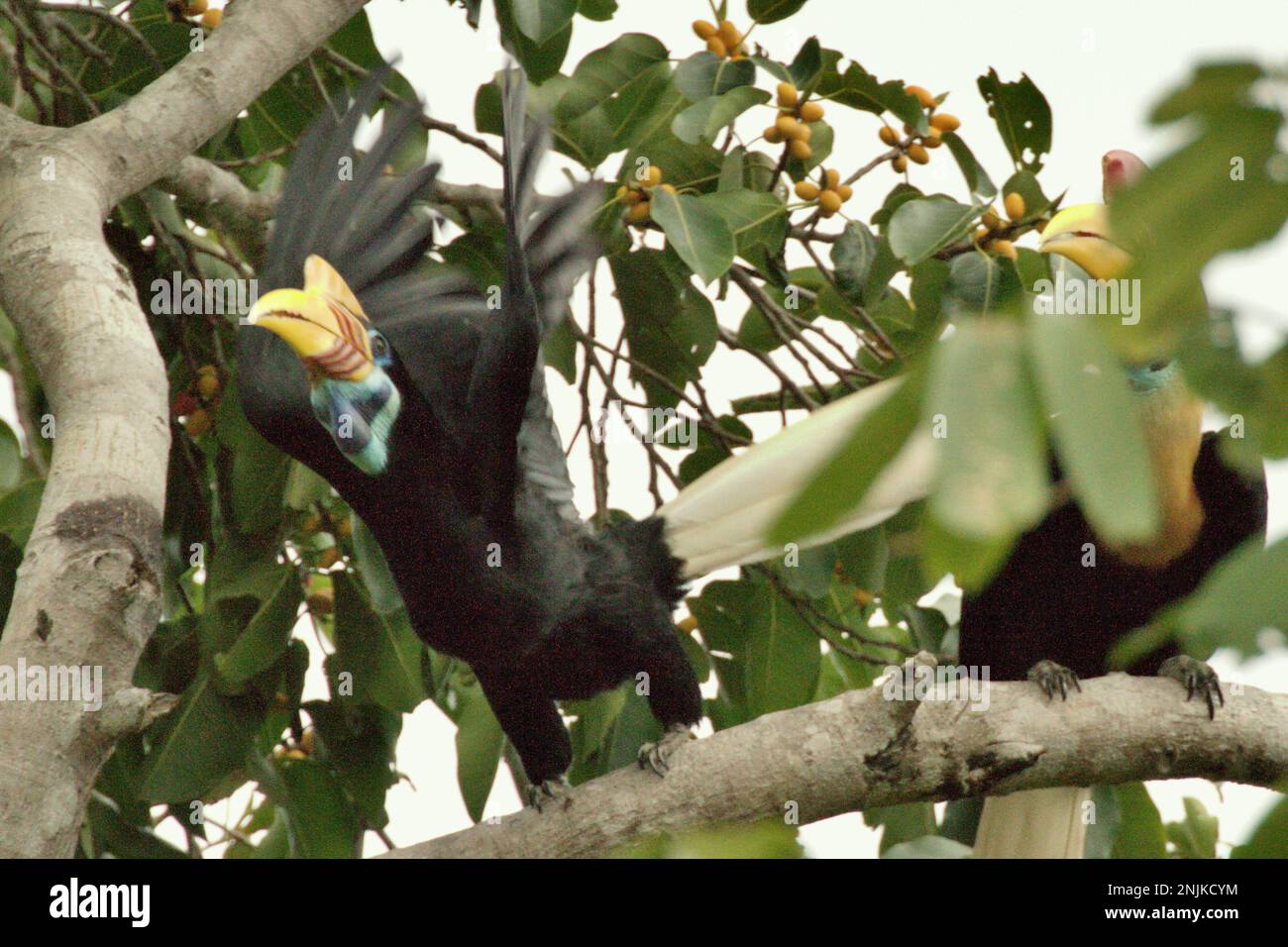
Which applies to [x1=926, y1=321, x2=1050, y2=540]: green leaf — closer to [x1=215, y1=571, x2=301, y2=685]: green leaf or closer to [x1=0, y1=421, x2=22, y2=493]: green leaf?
[x1=215, y1=571, x2=301, y2=685]: green leaf

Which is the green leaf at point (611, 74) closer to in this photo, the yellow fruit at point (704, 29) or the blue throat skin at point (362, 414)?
the yellow fruit at point (704, 29)

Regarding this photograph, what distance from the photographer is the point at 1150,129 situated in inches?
21.2

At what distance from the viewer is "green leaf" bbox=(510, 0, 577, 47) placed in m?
2.23

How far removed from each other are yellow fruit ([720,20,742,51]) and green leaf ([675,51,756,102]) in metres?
0.08

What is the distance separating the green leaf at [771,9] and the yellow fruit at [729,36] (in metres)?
0.04

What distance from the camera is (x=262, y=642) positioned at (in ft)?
7.62

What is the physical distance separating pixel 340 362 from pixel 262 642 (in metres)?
0.61

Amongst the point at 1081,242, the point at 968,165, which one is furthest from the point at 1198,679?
the point at 968,165

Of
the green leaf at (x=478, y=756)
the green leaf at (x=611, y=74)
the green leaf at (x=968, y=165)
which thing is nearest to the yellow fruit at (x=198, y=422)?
the green leaf at (x=478, y=756)

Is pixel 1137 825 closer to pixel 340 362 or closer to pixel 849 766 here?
pixel 849 766

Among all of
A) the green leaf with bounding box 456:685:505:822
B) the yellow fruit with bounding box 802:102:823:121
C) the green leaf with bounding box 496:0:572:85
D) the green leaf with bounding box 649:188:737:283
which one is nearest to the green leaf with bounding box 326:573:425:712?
the green leaf with bounding box 456:685:505:822

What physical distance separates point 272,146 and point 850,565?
4.50 feet

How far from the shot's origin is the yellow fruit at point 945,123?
7.92ft

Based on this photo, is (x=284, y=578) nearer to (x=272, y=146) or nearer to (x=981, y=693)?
(x=272, y=146)
